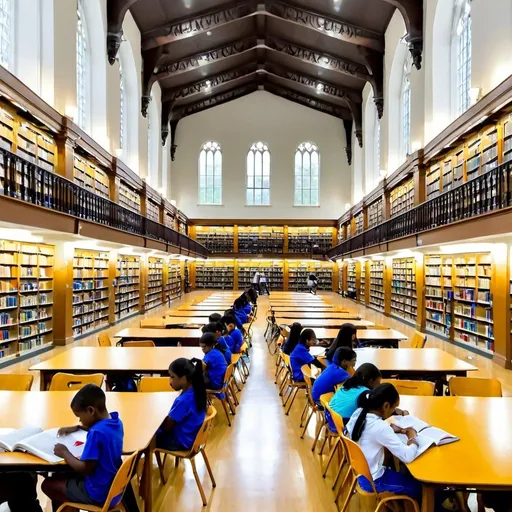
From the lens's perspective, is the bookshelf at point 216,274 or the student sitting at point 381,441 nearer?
the student sitting at point 381,441

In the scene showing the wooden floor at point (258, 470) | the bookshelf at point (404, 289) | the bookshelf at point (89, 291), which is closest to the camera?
the wooden floor at point (258, 470)

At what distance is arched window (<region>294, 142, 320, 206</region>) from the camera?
24562mm

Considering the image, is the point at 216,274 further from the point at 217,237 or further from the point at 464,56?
the point at 464,56

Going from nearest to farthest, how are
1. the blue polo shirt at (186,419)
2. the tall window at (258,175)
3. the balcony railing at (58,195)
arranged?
the blue polo shirt at (186,419) → the balcony railing at (58,195) → the tall window at (258,175)

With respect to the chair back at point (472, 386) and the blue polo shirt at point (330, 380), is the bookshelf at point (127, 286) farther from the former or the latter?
the chair back at point (472, 386)

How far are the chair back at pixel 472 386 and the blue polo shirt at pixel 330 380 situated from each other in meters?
0.81

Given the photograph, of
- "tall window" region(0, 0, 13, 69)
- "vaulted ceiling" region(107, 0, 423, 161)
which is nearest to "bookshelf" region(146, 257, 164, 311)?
"vaulted ceiling" region(107, 0, 423, 161)

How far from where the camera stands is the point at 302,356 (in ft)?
15.2

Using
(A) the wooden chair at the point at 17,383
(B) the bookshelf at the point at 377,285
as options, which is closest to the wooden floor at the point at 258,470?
(A) the wooden chair at the point at 17,383

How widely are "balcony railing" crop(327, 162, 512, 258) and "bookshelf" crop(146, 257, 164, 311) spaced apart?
7881 millimetres

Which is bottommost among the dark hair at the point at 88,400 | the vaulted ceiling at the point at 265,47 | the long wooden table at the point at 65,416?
the long wooden table at the point at 65,416

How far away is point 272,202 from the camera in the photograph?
2452 cm

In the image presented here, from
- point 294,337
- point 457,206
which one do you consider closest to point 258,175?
point 457,206

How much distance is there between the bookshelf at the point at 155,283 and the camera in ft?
54.4
